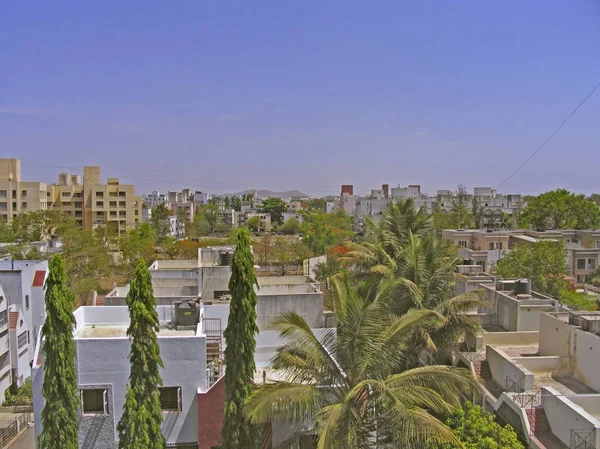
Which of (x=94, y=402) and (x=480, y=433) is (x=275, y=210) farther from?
(x=480, y=433)

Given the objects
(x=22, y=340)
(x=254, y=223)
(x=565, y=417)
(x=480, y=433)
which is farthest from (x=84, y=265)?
(x=254, y=223)

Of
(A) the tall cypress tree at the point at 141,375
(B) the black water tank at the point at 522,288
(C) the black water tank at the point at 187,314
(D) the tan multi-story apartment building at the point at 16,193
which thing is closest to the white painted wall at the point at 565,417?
(B) the black water tank at the point at 522,288

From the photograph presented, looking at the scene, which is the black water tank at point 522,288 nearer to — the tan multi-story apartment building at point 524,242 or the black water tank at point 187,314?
the black water tank at point 187,314

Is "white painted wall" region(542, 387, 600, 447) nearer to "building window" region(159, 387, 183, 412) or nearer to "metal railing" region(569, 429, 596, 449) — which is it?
"metal railing" region(569, 429, 596, 449)

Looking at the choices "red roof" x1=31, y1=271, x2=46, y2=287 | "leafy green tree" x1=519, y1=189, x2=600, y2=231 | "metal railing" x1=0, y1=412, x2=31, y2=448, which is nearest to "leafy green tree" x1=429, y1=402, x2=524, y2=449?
"metal railing" x1=0, y1=412, x2=31, y2=448

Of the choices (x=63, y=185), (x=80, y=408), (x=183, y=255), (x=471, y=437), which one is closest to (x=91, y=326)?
(x=80, y=408)
